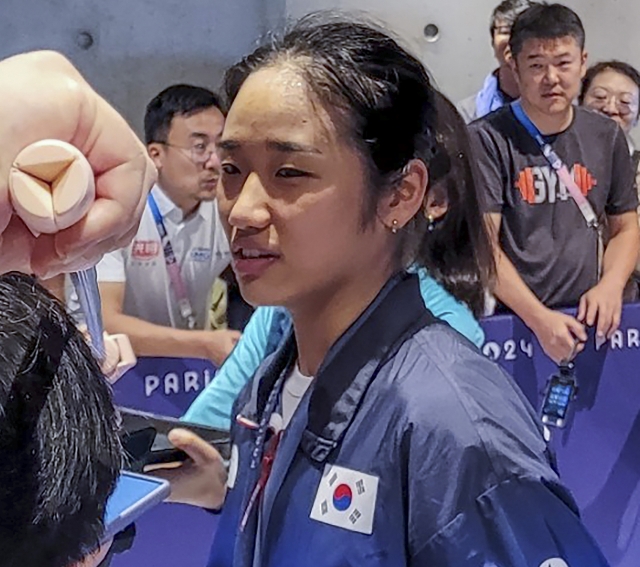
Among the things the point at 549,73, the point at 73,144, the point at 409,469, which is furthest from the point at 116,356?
the point at 549,73

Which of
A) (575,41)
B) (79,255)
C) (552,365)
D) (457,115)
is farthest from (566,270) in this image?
(79,255)

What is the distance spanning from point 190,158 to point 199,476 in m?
1.60

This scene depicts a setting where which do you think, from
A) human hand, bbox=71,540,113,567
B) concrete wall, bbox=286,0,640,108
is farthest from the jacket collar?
concrete wall, bbox=286,0,640,108

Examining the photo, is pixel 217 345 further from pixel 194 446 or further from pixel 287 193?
pixel 287 193

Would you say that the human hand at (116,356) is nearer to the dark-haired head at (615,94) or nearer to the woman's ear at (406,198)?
the woman's ear at (406,198)

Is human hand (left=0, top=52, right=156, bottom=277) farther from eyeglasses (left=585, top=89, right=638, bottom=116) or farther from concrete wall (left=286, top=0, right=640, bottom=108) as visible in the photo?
concrete wall (left=286, top=0, right=640, bottom=108)

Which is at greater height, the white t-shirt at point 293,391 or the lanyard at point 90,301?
the lanyard at point 90,301

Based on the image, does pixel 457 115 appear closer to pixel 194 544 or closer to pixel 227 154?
pixel 227 154

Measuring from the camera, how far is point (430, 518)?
986 millimetres

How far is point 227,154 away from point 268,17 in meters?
3.76

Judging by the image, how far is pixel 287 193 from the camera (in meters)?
1.07

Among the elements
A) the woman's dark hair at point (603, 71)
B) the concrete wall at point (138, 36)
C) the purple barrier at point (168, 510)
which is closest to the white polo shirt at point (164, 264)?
the purple barrier at point (168, 510)

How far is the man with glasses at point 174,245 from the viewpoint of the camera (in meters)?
2.54

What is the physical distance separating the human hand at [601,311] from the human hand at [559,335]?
4cm
